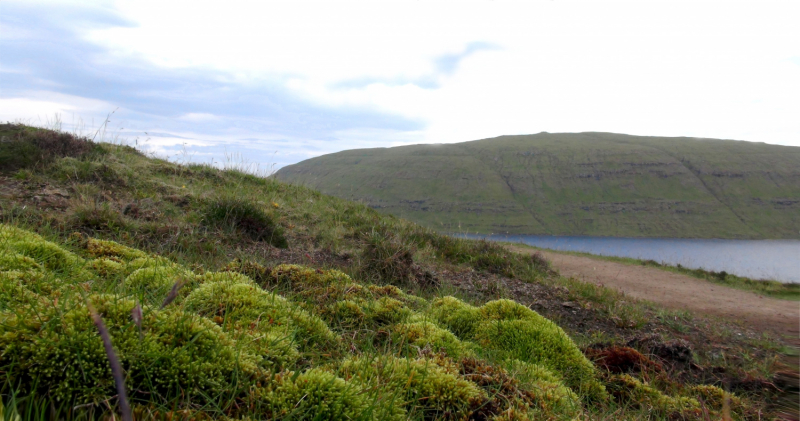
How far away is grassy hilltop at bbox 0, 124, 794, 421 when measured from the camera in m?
1.64

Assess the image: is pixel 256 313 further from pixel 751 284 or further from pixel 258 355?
pixel 751 284

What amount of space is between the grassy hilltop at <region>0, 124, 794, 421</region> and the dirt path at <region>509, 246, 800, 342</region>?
2.60 m

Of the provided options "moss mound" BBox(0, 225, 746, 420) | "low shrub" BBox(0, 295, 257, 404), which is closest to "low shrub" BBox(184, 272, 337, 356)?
"moss mound" BBox(0, 225, 746, 420)

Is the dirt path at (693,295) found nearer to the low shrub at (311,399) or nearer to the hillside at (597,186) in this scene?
the low shrub at (311,399)

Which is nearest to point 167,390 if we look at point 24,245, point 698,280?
point 24,245

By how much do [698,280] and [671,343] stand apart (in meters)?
14.1

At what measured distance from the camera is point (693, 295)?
13.4 metres

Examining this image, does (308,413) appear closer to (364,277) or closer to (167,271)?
(167,271)

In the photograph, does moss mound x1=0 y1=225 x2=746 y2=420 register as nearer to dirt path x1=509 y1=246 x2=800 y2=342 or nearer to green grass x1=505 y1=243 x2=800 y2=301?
dirt path x1=509 y1=246 x2=800 y2=342

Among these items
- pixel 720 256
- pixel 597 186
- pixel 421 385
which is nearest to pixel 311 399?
pixel 421 385

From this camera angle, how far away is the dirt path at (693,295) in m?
10.7

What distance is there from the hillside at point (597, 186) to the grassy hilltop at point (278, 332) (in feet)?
321

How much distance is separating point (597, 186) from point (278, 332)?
164 meters

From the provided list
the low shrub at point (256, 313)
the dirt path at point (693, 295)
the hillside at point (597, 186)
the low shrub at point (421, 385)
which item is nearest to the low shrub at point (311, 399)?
the low shrub at point (421, 385)
